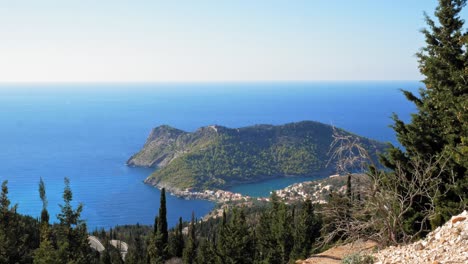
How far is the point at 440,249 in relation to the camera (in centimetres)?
1129

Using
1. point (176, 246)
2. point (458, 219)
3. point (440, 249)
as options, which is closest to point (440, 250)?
point (440, 249)

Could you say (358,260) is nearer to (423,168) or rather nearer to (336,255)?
(336,255)

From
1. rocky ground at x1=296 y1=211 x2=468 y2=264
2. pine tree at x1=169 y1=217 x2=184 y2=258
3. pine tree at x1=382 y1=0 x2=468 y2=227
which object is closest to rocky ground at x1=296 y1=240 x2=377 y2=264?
pine tree at x1=382 y1=0 x2=468 y2=227

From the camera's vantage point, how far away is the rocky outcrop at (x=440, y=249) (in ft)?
35.0

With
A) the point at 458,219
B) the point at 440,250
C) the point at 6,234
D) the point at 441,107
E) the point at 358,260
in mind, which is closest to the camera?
the point at 440,250

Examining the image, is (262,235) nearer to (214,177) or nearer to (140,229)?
(140,229)

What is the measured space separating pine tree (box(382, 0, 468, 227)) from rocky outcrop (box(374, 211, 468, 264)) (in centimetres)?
708

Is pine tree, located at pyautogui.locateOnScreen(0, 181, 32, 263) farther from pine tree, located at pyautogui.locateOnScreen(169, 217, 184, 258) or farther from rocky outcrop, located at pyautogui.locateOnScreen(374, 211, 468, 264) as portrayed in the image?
rocky outcrop, located at pyautogui.locateOnScreen(374, 211, 468, 264)

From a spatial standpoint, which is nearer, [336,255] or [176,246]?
[336,255]

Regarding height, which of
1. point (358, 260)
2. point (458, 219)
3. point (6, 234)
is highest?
point (458, 219)

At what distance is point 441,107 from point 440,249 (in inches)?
454

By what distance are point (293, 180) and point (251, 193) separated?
88.9 ft

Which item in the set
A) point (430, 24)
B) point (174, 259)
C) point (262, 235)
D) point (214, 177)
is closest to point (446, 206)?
point (430, 24)

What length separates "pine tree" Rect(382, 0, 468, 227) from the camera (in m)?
19.4
